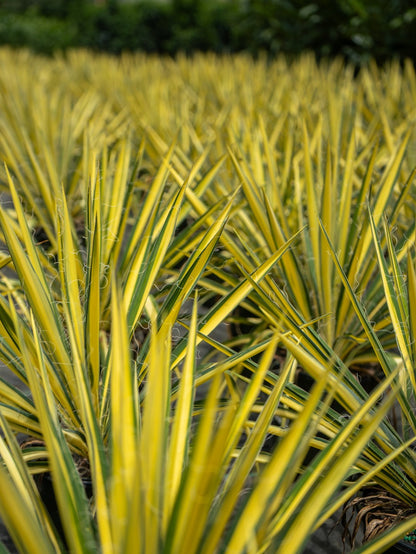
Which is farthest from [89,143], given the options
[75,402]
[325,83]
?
[325,83]

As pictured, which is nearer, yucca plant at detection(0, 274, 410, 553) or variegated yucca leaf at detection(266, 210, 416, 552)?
yucca plant at detection(0, 274, 410, 553)

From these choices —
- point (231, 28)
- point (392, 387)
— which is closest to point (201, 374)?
point (392, 387)

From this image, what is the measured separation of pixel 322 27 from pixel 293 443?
548cm

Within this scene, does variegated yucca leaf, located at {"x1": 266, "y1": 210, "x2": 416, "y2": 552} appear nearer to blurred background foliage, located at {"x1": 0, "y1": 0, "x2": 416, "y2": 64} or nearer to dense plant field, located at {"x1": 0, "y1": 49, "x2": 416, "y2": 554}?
dense plant field, located at {"x1": 0, "y1": 49, "x2": 416, "y2": 554}

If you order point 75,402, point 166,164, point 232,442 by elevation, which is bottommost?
point 75,402

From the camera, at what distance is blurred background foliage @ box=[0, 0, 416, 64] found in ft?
16.1

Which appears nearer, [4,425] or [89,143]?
[4,425]

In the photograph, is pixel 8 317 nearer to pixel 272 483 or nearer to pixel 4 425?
pixel 4 425

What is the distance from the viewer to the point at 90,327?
37.1 inches

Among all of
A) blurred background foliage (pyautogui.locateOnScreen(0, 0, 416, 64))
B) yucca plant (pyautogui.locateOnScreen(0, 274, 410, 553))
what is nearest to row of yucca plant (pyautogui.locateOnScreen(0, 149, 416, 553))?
yucca plant (pyautogui.locateOnScreen(0, 274, 410, 553))

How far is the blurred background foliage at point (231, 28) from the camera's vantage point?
489 cm

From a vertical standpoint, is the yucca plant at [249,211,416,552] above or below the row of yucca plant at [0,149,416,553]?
below

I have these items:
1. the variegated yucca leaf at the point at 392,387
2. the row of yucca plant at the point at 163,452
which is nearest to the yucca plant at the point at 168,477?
the row of yucca plant at the point at 163,452

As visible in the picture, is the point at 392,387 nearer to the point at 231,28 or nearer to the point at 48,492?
the point at 48,492
